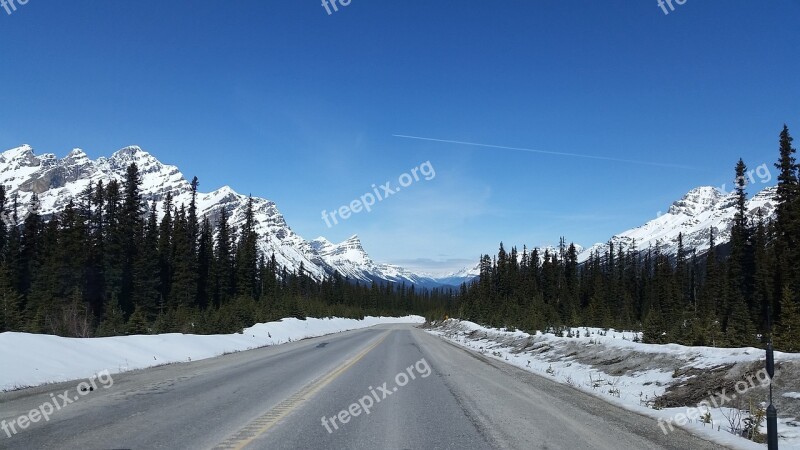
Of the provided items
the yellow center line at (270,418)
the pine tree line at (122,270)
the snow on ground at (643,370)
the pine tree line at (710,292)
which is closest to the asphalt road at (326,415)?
the yellow center line at (270,418)

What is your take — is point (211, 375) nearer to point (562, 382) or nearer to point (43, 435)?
point (43, 435)

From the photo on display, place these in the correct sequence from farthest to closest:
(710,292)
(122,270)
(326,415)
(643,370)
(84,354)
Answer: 1. (710,292)
2. (122,270)
3. (84,354)
4. (643,370)
5. (326,415)

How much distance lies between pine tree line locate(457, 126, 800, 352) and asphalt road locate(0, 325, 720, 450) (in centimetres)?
668

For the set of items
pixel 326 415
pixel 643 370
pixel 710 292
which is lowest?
pixel 326 415

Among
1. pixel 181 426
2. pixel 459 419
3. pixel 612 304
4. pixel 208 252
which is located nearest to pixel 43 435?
pixel 181 426

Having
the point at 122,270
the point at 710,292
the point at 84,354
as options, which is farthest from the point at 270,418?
the point at 710,292

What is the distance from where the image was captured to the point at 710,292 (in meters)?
71.6

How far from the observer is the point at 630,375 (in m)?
14.0

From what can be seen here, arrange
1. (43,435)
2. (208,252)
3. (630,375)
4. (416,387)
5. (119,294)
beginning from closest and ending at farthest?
(43,435) < (416,387) < (630,375) < (119,294) < (208,252)

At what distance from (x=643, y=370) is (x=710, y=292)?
69.0 m

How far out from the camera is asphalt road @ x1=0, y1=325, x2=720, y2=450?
270 inches

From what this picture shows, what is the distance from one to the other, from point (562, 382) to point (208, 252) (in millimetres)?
69391

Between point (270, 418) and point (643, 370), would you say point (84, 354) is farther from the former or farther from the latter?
point (643, 370)

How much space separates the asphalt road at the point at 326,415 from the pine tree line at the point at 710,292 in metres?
6.68
